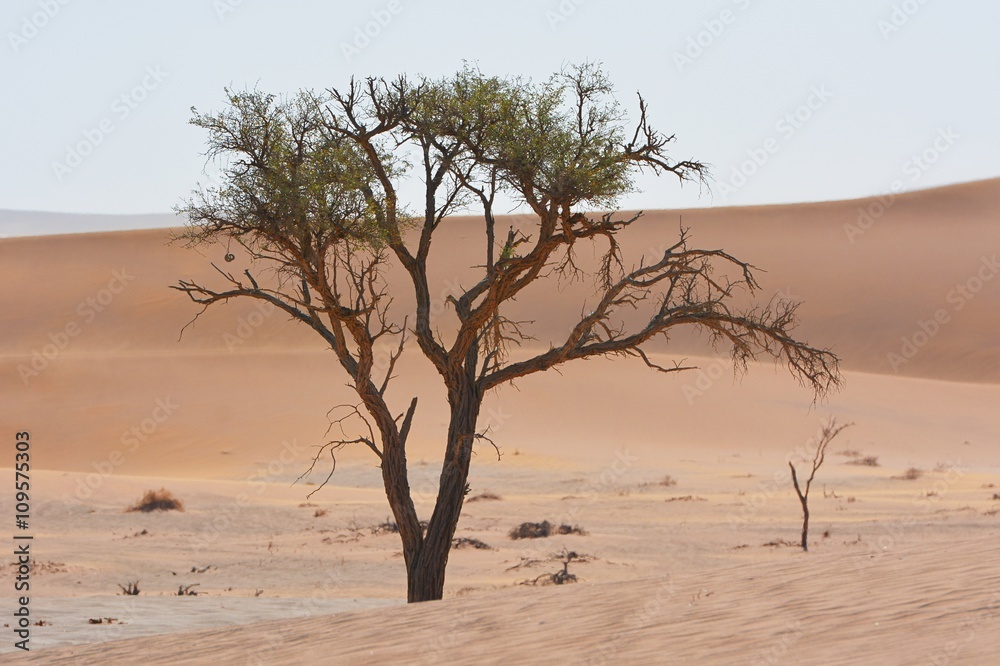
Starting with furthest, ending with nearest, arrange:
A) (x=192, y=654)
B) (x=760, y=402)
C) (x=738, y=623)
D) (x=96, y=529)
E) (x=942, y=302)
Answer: (x=942, y=302), (x=760, y=402), (x=96, y=529), (x=192, y=654), (x=738, y=623)

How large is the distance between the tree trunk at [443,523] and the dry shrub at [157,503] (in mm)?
10277

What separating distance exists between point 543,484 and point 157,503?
9.16 m

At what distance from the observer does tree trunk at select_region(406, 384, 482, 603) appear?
35.8ft

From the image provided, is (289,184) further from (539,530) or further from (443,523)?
(539,530)

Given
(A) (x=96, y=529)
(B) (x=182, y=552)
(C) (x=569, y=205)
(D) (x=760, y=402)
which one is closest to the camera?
(C) (x=569, y=205)

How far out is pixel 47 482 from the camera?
70.8 ft

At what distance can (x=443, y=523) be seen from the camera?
10914mm

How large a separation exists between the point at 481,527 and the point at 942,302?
1573 inches

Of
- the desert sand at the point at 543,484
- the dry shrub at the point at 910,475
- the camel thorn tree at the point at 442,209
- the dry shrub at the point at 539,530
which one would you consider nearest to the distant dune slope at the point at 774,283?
the desert sand at the point at 543,484

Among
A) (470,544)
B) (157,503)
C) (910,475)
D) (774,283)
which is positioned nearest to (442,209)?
(470,544)

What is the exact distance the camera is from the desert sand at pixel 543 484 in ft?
23.4

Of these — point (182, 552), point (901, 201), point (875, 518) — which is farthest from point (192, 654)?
point (901, 201)

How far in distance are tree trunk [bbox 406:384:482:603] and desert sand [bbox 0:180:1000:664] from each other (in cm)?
87

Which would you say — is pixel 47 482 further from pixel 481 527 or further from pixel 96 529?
pixel 481 527
